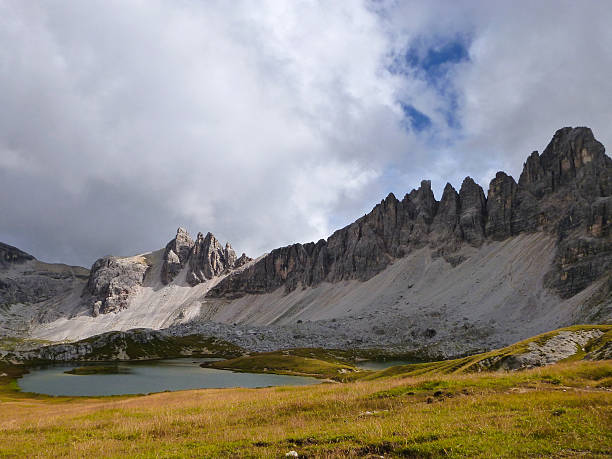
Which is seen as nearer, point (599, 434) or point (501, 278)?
point (599, 434)

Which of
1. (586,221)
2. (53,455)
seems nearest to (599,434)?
(53,455)

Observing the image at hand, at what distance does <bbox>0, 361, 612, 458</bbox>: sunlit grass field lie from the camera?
14.9 metres

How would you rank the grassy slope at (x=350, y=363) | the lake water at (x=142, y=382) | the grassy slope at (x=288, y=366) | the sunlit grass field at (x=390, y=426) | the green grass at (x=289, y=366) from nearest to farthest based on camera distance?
the sunlit grass field at (x=390, y=426), the grassy slope at (x=350, y=363), the lake water at (x=142, y=382), the green grass at (x=289, y=366), the grassy slope at (x=288, y=366)

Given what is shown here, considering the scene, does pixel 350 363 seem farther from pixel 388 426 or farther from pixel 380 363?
pixel 388 426

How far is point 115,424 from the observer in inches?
1037

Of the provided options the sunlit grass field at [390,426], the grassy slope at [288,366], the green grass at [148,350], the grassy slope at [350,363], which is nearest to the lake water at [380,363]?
the grassy slope at [350,363]

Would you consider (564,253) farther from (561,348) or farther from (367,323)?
(561,348)

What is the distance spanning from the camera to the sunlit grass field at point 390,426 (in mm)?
14875

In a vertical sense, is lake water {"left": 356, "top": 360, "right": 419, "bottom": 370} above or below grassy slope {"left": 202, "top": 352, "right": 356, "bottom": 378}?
below

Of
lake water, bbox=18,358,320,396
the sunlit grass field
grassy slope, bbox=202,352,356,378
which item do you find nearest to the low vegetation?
the sunlit grass field

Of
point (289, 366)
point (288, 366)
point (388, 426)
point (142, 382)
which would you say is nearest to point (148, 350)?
point (142, 382)

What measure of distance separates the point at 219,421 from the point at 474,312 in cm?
16851

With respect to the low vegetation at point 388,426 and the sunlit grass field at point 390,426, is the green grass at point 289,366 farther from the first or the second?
the sunlit grass field at point 390,426

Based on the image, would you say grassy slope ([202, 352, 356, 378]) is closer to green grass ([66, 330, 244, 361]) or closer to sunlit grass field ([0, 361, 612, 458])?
green grass ([66, 330, 244, 361])
